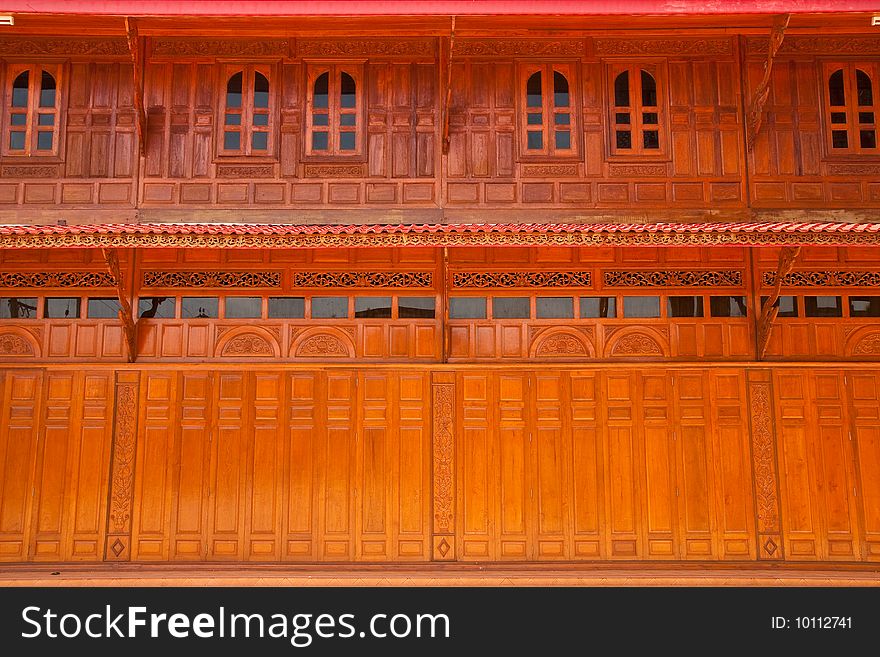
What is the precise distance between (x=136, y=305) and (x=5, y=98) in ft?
10.3

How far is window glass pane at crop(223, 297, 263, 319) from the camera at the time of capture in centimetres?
880

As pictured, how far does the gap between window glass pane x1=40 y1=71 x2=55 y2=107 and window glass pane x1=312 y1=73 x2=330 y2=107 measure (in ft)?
10.7

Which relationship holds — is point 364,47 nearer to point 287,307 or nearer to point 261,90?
point 261,90

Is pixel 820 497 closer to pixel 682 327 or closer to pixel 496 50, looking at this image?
pixel 682 327

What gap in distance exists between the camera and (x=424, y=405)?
28.3 ft

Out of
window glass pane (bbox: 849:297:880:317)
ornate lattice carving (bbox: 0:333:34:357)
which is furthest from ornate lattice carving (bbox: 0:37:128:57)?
window glass pane (bbox: 849:297:880:317)

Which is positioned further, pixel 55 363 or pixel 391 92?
pixel 391 92

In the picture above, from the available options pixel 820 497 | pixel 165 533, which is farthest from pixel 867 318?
pixel 165 533

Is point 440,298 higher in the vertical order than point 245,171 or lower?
lower

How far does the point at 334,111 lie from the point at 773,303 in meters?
5.74

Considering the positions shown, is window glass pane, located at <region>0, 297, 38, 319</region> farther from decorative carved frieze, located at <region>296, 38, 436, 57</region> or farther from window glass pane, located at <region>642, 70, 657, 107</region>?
window glass pane, located at <region>642, 70, 657, 107</region>

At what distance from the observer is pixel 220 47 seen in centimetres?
919

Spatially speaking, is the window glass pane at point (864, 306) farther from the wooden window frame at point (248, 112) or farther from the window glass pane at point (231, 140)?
the window glass pane at point (231, 140)

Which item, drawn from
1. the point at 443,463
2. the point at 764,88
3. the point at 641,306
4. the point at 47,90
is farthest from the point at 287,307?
the point at 764,88
